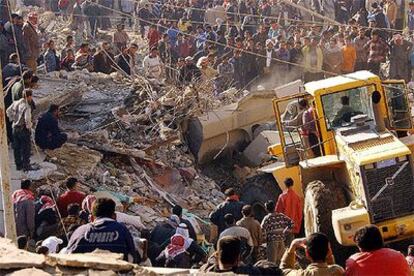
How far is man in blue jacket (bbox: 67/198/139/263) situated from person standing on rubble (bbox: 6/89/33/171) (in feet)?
17.6

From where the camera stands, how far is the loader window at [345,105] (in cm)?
1189

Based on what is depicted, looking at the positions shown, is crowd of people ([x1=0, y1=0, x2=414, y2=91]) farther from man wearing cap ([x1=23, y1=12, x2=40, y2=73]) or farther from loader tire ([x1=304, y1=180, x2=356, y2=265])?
loader tire ([x1=304, y1=180, x2=356, y2=265])

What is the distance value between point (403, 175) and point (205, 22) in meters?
14.7

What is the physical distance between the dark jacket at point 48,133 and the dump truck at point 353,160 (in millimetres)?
3268

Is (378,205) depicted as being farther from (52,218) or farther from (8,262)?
(8,262)

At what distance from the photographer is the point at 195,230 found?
38.1 feet

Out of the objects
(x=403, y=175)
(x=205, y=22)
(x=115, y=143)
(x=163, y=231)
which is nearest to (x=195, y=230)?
(x=163, y=231)

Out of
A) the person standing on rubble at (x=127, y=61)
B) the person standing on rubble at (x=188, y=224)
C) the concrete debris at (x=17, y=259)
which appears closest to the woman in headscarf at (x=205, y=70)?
the person standing on rubble at (x=127, y=61)

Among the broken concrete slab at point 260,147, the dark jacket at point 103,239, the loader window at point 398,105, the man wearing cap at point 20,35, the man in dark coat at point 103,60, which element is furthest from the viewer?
the man in dark coat at point 103,60

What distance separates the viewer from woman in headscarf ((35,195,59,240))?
37.0ft

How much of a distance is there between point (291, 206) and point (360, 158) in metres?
1.41

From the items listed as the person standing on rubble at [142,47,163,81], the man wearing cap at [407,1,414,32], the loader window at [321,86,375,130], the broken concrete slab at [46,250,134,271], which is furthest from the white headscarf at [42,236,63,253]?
the man wearing cap at [407,1,414,32]

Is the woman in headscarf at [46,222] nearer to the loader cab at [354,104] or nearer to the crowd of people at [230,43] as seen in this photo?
the loader cab at [354,104]

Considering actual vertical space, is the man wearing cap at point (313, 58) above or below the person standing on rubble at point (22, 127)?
below
